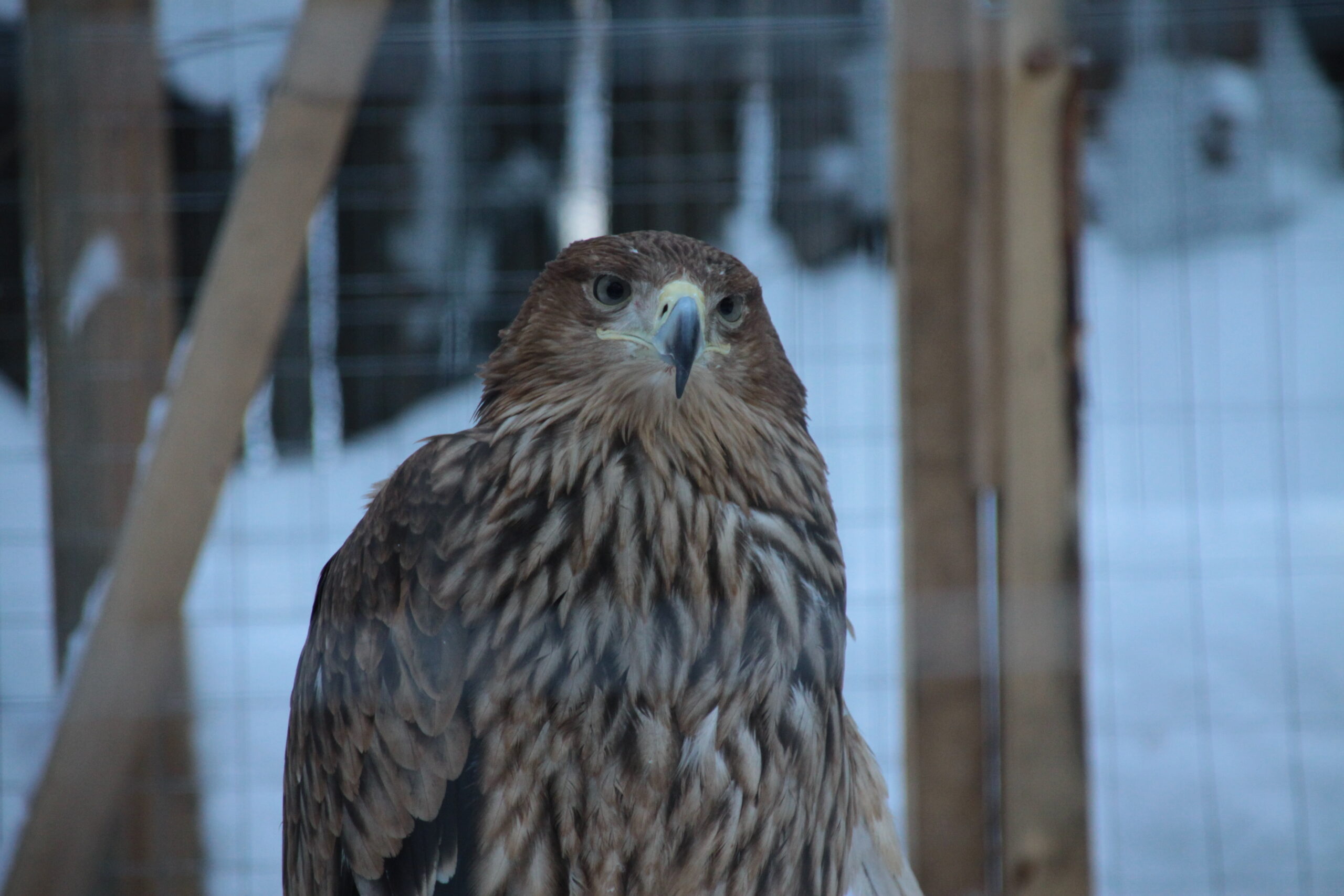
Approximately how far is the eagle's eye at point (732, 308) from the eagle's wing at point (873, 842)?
0.57 meters

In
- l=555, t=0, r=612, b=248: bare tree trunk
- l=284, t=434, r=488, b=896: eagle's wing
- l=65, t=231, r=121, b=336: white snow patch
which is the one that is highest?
l=555, t=0, r=612, b=248: bare tree trunk

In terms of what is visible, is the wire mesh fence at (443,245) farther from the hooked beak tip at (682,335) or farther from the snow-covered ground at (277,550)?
the hooked beak tip at (682,335)

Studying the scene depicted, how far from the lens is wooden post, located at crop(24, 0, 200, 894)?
2.62 m

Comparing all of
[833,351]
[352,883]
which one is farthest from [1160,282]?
[352,883]

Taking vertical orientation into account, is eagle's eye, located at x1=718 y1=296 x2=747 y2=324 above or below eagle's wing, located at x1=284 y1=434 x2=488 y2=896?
above

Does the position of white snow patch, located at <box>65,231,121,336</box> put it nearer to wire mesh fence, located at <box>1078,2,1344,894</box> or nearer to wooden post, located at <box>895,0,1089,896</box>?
wooden post, located at <box>895,0,1089,896</box>

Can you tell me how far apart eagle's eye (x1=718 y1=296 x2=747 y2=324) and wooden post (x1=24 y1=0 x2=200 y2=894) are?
6.30ft

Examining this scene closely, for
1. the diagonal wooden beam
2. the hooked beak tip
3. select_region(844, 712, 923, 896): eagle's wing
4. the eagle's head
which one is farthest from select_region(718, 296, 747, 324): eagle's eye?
the diagonal wooden beam

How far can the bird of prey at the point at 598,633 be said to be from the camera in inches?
47.6

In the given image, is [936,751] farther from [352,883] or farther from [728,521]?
[352,883]

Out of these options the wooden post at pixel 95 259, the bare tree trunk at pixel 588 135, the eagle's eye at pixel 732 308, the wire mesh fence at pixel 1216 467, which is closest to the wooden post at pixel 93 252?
the wooden post at pixel 95 259

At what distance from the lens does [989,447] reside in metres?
1.56

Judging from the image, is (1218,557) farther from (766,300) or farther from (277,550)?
(277,550)

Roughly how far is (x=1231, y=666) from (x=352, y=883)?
2772 mm
